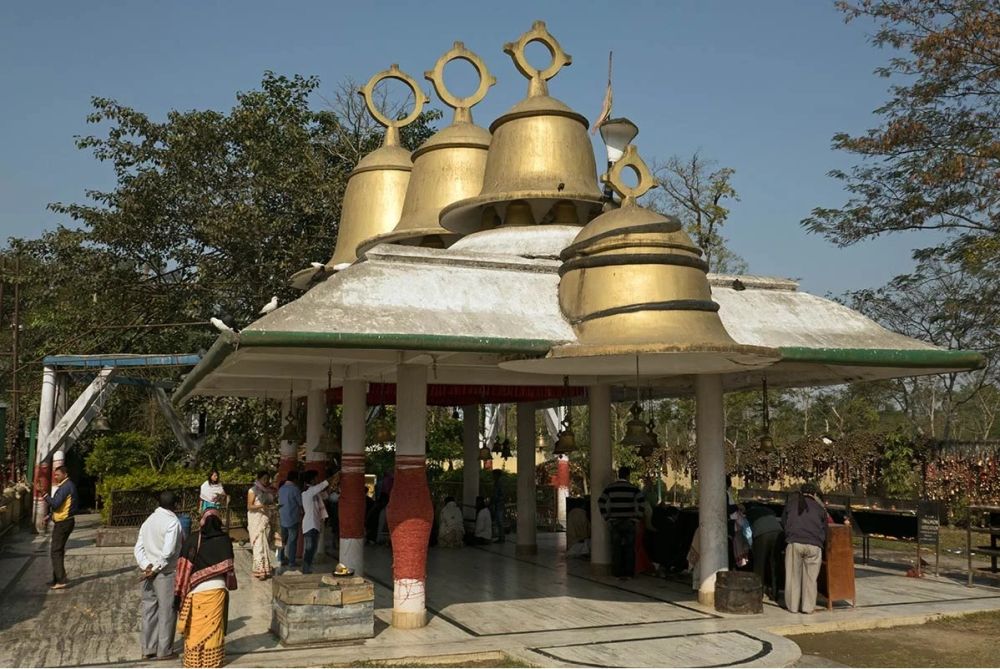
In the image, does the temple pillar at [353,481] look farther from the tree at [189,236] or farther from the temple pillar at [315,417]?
the tree at [189,236]

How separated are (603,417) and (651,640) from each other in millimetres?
5137

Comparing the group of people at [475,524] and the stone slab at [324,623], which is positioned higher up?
the group of people at [475,524]

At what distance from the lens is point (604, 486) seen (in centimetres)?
1458

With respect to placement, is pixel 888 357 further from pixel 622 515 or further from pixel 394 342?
pixel 394 342

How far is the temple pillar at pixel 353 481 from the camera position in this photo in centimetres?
1245

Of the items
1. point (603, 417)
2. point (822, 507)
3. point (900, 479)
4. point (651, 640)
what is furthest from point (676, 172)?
point (651, 640)

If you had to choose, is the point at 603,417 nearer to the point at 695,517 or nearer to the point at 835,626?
the point at 695,517

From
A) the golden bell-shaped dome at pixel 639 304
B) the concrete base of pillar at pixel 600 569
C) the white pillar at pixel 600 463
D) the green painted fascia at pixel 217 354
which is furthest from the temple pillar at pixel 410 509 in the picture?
the concrete base of pillar at pixel 600 569

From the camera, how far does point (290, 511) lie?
1472cm

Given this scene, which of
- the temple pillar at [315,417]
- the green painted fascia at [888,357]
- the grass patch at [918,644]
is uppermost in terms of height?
the green painted fascia at [888,357]

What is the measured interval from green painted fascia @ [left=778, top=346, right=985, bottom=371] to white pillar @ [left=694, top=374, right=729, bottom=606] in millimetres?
1472

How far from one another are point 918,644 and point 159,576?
8499 millimetres

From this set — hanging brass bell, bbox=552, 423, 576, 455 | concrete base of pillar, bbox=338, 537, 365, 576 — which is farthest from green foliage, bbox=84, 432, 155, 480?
hanging brass bell, bbox=552, 423, 576, 455

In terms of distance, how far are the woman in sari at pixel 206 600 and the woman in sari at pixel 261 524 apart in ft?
18.9
